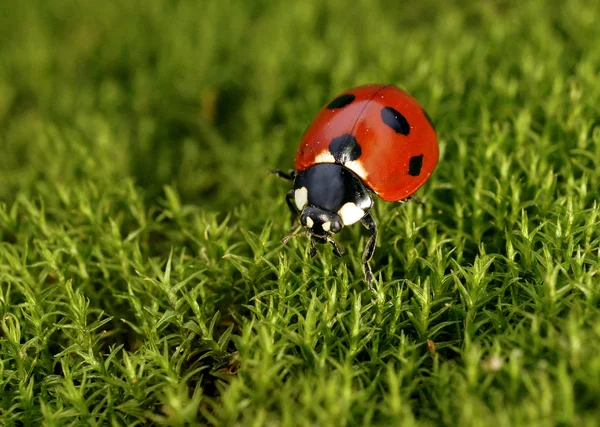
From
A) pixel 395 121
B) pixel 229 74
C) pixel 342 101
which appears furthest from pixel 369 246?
pixel 229 74

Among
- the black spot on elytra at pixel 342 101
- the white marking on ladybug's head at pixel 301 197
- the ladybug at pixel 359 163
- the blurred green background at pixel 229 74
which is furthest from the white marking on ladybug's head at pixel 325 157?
the blurred green background at pixel 229 74

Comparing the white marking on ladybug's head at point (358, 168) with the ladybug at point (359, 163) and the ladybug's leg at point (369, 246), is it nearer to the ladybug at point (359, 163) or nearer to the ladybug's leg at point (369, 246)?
the ladybug at point (359, 163)

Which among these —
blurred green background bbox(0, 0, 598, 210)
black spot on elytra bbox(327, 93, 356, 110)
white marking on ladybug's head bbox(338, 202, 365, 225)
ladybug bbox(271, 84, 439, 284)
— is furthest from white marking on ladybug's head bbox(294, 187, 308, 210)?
blurred green background bbox(0, 0, 598, 210)

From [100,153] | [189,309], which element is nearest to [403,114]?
[189,309]

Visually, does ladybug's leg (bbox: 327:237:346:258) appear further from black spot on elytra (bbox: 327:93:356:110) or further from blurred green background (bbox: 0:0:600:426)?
black spot on elytra (bbox: 327:93:356:110)

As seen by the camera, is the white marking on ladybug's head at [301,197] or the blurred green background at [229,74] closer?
the white marking on ladybug's head at [301,197]

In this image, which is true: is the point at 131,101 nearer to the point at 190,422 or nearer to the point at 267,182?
the point at 267,182
